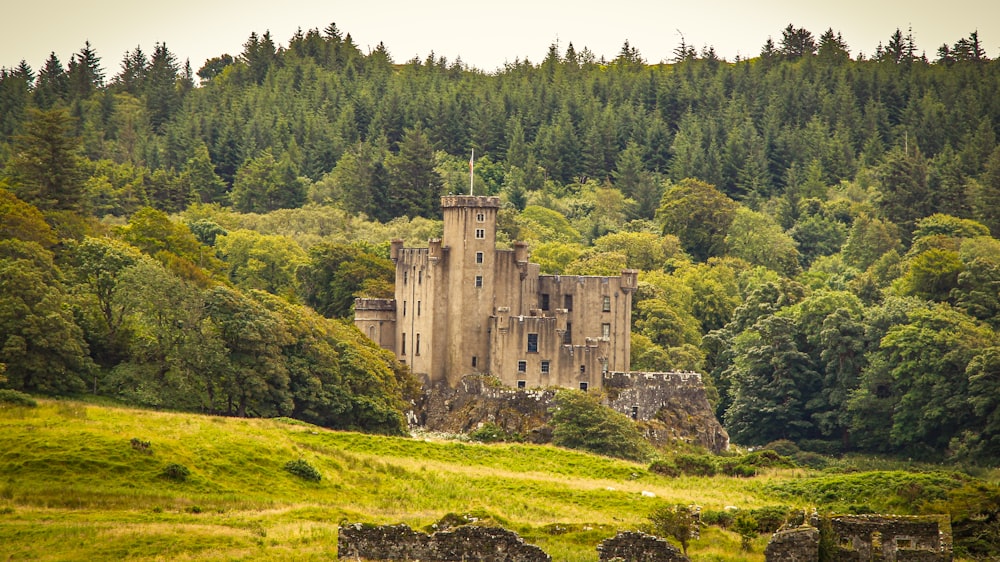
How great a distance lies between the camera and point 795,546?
43.3 metres

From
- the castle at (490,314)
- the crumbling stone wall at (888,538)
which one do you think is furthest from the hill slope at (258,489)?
the castle at (490,314)

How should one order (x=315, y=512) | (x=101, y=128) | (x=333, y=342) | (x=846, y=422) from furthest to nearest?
(x=101, y=128) → (x=846, y=422) → (x=333, y=342) → (x=315, y=512)

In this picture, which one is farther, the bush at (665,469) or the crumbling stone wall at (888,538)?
the bush at (665,469)

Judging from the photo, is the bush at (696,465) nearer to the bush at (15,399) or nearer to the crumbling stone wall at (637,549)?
the bush at (15,399)

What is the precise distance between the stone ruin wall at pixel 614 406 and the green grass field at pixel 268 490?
31.8 ft

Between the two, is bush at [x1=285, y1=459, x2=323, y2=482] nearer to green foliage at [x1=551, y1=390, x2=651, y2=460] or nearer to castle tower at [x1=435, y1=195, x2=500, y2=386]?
green foliage at [x1=551, y1=390, x2=651, y2=460]

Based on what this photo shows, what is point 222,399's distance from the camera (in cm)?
7794

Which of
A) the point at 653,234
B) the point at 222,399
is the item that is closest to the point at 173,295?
the point at 222,399

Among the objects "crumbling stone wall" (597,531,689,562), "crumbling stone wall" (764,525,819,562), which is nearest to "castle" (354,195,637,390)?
"crumbling stone wall" (597,531,689,562)

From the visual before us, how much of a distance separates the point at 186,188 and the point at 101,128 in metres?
48.0

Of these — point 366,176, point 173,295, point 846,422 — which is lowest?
point 846,422

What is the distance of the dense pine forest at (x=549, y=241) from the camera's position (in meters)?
79.4

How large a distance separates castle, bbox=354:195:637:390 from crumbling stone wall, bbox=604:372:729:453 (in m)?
1.63

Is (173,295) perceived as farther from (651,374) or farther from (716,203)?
(716,203)
